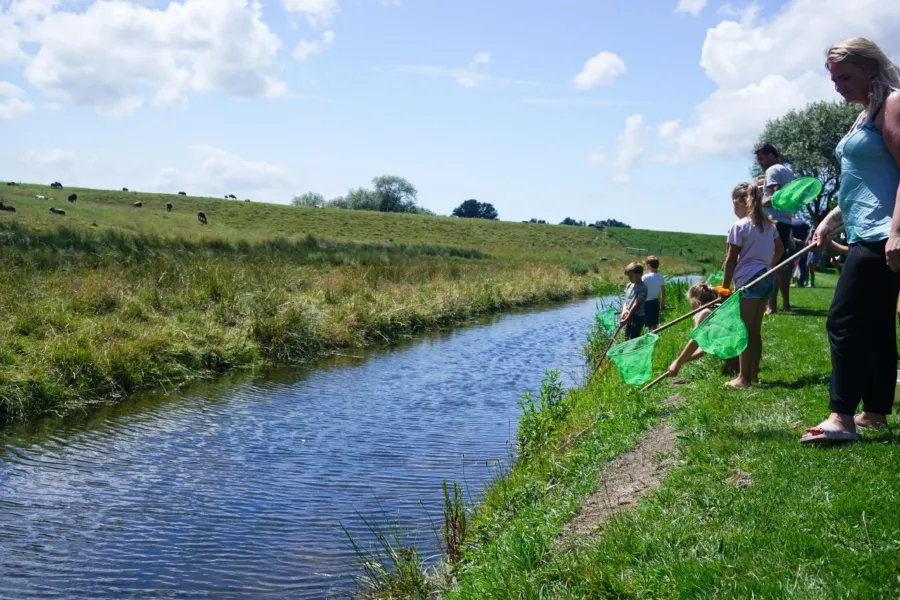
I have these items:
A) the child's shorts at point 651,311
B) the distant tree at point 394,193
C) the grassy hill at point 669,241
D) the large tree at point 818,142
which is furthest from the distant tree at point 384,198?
the child's shorts at point 651,311

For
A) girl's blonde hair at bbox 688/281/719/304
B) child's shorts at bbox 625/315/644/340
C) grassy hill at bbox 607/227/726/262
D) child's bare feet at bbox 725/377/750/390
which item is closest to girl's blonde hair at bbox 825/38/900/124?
child's bare feet at bbox 725/377/750/390

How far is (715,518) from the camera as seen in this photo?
3682 mm

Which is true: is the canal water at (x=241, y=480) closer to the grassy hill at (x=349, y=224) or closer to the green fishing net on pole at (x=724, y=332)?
the green fishing net on pole at (x=724, y=332)

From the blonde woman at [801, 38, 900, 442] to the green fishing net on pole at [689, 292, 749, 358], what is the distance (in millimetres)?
→ 1189

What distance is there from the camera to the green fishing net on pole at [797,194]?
6.35 meters

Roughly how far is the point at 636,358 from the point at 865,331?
2.19 metres

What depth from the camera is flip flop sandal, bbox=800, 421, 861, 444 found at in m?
4.44

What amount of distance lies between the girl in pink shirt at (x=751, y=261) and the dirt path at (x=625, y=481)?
1267 mm

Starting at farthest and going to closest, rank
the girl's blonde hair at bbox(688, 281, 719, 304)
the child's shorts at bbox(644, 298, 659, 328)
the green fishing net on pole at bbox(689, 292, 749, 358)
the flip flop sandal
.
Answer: the child's shorts at bbox(644, 298, 659, 328)
the girl's blonde hair at bbox(688, 281, 719, 304)
the green fishing net on pole at bbox(689, 292, 749, 358)
the flip flop sandal

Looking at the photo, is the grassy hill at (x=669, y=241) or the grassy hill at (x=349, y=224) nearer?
the grassy hill at (x=349, y=224)

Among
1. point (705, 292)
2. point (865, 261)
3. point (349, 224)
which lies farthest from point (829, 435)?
point (349, 224)

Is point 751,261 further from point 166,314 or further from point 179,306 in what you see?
point 179,306

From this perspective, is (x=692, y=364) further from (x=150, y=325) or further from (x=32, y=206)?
(x=32, y=206)

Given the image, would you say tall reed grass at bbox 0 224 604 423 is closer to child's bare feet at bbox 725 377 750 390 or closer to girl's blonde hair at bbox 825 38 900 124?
child's bare feet at bbox 725 377 750 390
